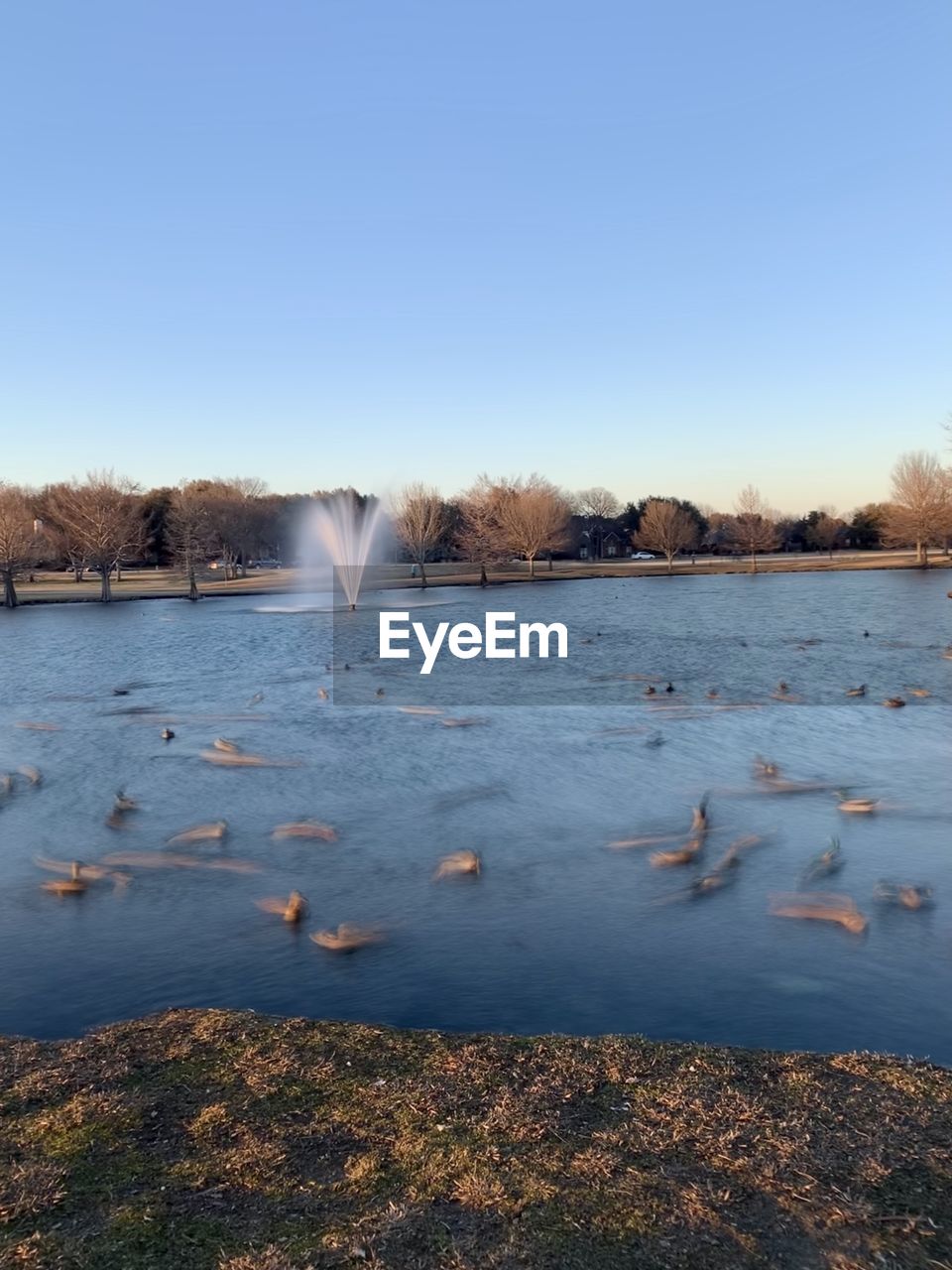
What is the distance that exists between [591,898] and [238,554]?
122m

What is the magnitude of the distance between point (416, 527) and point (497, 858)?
295 feet

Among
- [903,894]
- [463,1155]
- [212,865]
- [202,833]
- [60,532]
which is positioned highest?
[60,532]

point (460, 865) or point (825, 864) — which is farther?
point (460, 865)

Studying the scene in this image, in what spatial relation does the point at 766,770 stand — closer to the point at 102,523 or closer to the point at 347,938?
the point at 347,938

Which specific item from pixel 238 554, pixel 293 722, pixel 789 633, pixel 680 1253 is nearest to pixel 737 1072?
pixel 680 1253

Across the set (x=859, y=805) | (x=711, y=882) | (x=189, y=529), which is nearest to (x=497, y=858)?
(x=711, y=882)

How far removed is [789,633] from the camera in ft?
177

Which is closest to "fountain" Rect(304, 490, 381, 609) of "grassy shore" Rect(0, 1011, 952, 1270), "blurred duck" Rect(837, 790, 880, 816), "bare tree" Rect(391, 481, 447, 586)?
"bare tree" Rect(391, 481, 447, 586)

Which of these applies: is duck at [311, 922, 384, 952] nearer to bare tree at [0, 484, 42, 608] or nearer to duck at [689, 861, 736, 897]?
duck at [689, 861, 736, 897]

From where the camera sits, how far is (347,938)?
1339 centimetres

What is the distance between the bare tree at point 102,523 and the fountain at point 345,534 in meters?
20.4

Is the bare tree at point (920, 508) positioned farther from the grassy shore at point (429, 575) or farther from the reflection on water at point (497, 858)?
the reflection on water at point (497, 858)

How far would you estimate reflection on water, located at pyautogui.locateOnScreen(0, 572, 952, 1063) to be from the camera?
11617 mm

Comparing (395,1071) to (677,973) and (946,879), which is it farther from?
(946,879)
